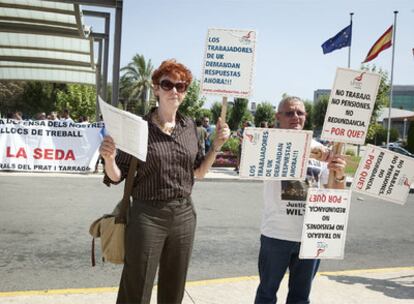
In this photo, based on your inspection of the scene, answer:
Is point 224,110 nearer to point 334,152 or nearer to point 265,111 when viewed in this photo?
point 334,152

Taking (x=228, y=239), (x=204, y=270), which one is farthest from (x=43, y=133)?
(x=204, y=270)

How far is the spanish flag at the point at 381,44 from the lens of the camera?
61.7ft

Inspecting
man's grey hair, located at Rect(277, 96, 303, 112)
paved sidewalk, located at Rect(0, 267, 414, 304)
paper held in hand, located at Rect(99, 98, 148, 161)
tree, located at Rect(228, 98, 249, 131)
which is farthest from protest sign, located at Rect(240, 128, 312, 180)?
tree, located at Rect(228, 98, 249, 131)

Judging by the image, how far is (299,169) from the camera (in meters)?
2.90

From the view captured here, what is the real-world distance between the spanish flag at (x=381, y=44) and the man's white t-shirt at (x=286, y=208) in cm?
1687

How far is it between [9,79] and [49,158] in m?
3.85

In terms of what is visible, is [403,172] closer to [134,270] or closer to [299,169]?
[299,169]

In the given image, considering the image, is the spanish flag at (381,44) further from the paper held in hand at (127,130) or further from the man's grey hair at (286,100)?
the paper held in hand at (127,130)

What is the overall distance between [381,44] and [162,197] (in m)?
18.7

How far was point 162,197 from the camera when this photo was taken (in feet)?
8.97

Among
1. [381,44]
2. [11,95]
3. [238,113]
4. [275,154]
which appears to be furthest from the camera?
[238,113]

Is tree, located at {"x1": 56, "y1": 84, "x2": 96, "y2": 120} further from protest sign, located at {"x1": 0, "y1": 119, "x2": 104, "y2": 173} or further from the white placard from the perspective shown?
the white placard

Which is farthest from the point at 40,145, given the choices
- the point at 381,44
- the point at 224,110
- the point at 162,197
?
the point at 381,44

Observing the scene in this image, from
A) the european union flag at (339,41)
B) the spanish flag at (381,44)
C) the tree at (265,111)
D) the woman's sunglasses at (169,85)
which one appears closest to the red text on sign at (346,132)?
the woman's sunglasses at (169,85)
